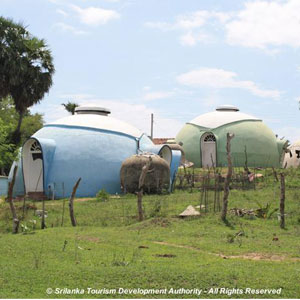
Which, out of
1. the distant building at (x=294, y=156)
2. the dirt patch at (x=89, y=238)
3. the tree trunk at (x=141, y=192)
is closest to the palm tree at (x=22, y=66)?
the tree trunk at (x=141, y=192)

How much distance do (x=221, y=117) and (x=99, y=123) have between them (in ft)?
44.0

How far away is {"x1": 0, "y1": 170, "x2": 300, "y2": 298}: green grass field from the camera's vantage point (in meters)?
7.44

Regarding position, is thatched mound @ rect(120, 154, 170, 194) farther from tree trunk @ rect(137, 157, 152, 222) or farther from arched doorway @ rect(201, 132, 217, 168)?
arched doorway @ rect(201, 132, 217, 168)

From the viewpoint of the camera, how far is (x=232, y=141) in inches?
1427

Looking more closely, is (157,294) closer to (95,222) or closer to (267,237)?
(267,237)

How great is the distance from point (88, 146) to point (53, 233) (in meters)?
12.5

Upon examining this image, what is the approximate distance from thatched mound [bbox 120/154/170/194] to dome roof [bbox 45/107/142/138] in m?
3.15

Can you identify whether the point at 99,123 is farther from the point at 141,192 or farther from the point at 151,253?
the point at 151,253

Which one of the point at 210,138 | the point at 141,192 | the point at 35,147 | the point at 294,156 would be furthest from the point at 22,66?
the point at 294,156

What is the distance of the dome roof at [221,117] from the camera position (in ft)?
122

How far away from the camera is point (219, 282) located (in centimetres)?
755

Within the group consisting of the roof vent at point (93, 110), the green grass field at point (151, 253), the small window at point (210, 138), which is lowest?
the green grass field at point (151, 253)

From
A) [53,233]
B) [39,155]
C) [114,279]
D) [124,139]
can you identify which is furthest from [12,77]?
[114,279]

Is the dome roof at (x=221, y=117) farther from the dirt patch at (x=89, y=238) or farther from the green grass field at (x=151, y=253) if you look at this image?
the dirt patch at (x=89, y=238)
